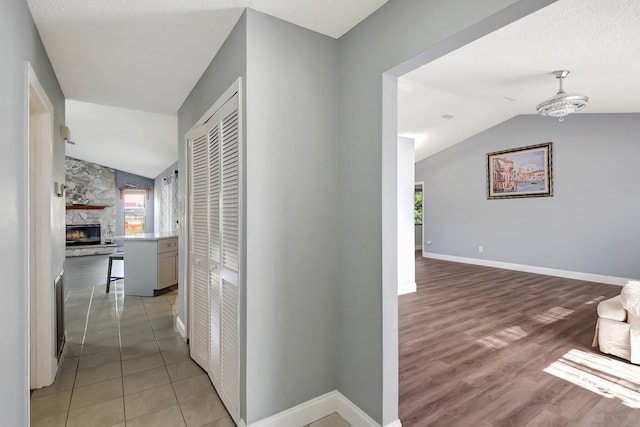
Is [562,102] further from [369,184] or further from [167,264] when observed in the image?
[167,264]

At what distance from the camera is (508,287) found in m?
5.11

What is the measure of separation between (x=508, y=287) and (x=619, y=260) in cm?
196

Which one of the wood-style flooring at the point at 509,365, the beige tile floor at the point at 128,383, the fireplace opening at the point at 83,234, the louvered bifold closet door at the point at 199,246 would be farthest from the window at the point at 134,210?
the wood-style flooring at the point at 509,365

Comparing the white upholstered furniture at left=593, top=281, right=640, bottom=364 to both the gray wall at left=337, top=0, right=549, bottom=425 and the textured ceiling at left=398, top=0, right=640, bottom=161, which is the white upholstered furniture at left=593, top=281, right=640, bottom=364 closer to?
the textured ceiling at left=398, top=0, right=640, bottom=161

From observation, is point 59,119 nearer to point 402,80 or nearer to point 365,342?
point 365,342

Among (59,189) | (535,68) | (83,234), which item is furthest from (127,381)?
(83,234)

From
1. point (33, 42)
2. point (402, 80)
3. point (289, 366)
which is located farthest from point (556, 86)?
point (33, 42)

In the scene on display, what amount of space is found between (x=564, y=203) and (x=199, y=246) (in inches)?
256

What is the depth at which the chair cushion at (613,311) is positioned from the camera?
2.72 metres

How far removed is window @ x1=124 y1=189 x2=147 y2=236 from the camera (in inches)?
443

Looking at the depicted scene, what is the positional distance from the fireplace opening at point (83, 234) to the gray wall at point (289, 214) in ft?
36.8

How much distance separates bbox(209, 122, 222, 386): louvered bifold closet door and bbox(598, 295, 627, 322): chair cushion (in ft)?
11.1

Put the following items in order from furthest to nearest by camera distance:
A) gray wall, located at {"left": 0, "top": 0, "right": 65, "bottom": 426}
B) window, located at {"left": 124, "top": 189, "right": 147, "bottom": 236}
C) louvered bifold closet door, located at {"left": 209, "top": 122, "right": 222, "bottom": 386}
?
window, located at {"left": 124, "top": 189, "right": 147, "bottom": 236}
louvered bifold closet door, located at {"left": 209, "top": 122, "right": 222, "bottom": 386}
gray wall, located at {"left": 0, "top": 0, "right": 65, "bottom": 426}

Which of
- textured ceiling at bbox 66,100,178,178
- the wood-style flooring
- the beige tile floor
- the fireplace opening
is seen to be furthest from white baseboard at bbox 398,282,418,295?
the fireplace opening
